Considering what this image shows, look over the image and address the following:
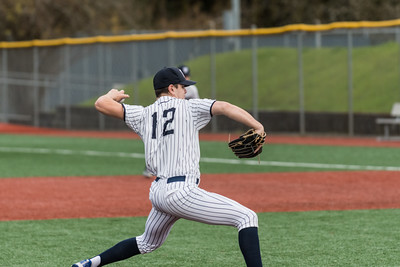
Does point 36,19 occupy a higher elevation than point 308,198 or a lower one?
higher

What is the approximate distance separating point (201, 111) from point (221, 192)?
6.38m

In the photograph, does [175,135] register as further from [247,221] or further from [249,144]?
[247,221]

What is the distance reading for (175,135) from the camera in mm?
5625

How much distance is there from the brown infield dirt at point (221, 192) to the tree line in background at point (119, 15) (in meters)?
21.6

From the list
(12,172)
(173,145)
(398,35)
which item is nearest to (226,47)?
(398,35)

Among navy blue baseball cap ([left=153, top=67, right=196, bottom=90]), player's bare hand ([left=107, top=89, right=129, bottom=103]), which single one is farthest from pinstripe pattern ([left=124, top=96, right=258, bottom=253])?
player's bare hand ([left=107, top=89, right=129, bottom=103])

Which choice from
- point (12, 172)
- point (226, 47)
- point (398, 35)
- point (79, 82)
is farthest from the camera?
point (79, 82)

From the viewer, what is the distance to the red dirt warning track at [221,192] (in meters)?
10.3

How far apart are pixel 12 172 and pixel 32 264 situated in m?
8.61

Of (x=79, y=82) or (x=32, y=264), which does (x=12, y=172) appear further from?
(x=79, y=82)

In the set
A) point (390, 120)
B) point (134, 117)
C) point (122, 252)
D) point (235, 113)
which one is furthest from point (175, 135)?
point (390, 120)

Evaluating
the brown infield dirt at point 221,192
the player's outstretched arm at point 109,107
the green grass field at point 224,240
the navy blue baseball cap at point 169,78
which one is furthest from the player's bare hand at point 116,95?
the brown infield dirt at point 221,192

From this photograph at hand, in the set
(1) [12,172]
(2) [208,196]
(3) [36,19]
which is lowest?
(1) [12,172]

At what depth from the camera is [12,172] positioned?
1535cm
